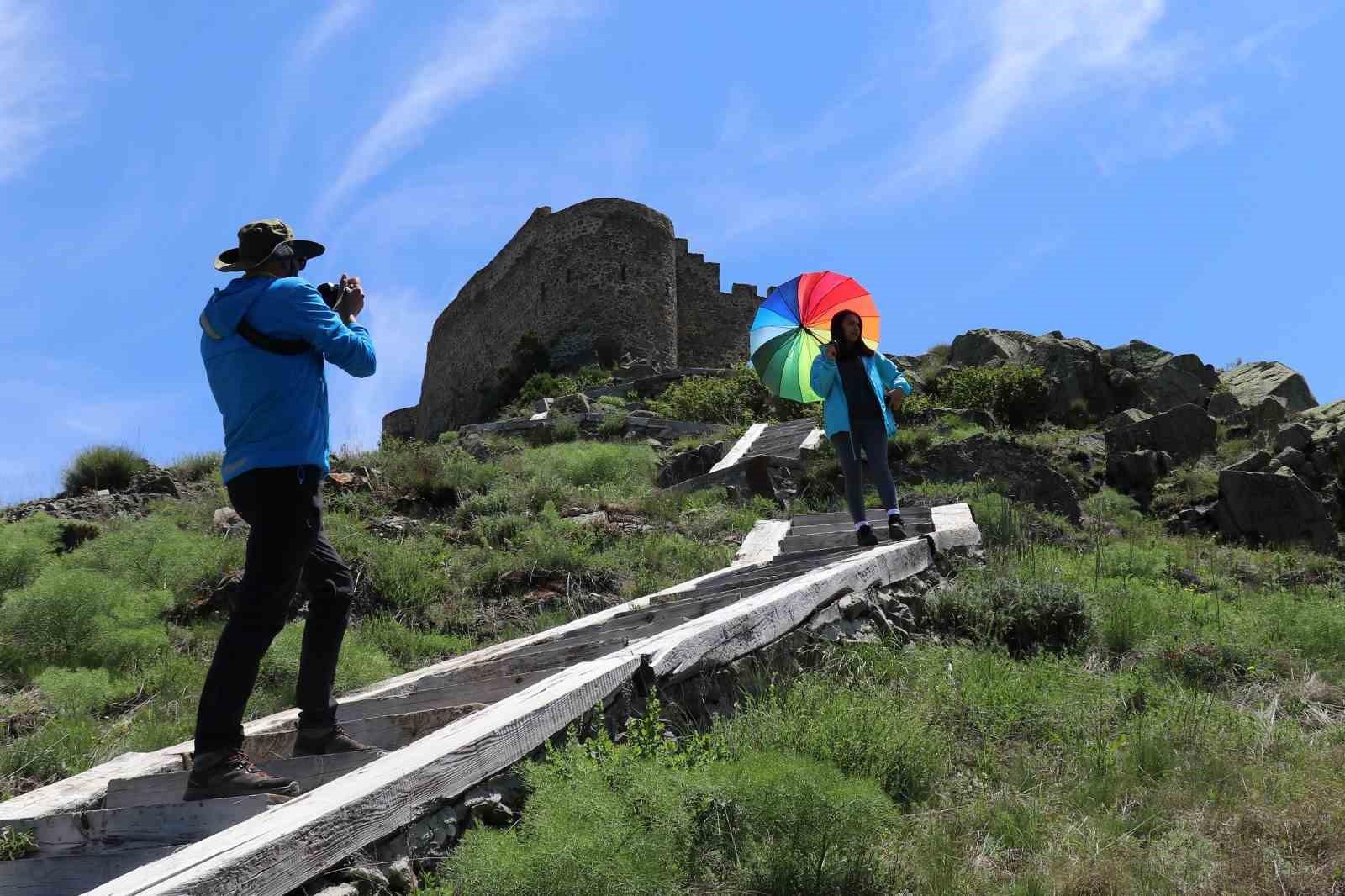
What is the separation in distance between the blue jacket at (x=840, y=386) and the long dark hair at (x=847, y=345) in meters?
0.06

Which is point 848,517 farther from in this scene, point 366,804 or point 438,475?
point 366,804

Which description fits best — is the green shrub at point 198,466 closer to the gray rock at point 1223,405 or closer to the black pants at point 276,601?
the black pants at point 276,601

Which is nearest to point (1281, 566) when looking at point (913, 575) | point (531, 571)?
point (913, 575)

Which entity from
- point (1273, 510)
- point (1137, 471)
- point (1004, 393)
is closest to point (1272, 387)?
point (1004, 393)

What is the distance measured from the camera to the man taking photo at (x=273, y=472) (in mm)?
3727

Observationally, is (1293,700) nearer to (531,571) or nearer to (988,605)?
(988,605)

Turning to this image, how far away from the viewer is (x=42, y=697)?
19.6 feet

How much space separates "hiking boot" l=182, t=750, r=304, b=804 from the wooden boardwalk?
7 cm

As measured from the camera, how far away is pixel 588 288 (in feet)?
118

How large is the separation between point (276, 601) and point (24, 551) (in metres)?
5.46

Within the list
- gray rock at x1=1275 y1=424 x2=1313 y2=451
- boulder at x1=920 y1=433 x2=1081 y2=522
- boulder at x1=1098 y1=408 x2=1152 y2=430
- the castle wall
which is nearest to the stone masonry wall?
the castle wall

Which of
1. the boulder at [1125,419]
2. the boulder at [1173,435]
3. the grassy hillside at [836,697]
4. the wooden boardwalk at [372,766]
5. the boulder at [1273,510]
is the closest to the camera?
the wooden boardwalk at [372,766]

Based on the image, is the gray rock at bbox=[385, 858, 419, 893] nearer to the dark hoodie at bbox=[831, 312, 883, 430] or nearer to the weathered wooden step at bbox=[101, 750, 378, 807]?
the weathered wooden step at bbox=[101, 750, 378, 807]

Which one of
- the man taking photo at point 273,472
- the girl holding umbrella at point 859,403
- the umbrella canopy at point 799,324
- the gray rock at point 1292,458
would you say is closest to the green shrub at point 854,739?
the man taking photo at point 273,472
